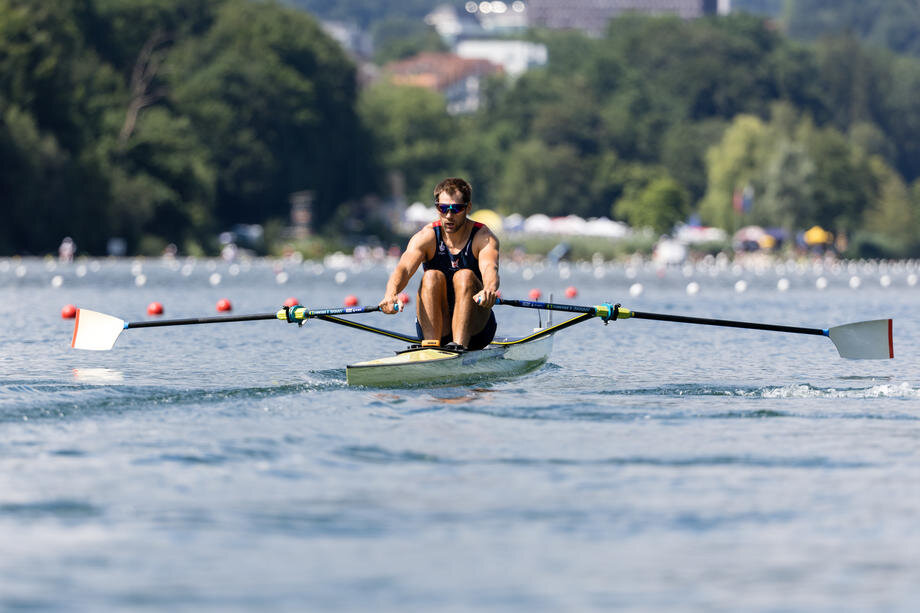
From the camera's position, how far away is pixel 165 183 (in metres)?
85.9

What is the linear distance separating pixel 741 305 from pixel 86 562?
31.3 meters

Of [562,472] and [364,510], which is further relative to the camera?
[562,472]

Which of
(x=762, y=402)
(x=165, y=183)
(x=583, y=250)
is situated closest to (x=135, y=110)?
(x=165, y=183)

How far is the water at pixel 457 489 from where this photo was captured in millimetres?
8031

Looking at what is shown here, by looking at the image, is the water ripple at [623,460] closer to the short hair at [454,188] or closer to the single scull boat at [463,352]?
the single scull boat at [463,352]

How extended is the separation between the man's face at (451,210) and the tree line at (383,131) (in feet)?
190

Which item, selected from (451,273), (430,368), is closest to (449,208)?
(451,273)

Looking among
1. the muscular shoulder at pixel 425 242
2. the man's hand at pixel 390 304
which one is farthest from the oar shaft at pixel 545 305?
the man's hand at pixel 390 304

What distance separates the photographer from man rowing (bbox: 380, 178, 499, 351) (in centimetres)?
1528

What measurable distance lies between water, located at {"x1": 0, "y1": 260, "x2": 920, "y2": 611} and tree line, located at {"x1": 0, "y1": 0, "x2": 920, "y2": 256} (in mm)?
58523

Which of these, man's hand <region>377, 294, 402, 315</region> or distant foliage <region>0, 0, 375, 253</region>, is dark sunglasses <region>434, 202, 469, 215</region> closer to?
man's hand <region>377, 294, 402, 315</region>

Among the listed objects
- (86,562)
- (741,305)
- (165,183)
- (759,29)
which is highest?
(759,29)

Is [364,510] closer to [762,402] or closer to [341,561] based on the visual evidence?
[341,561]

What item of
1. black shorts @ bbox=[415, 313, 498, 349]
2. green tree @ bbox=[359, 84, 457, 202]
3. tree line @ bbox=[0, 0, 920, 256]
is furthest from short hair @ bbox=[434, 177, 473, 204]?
green tree @ bbox=[359, 84, 457, 202]
